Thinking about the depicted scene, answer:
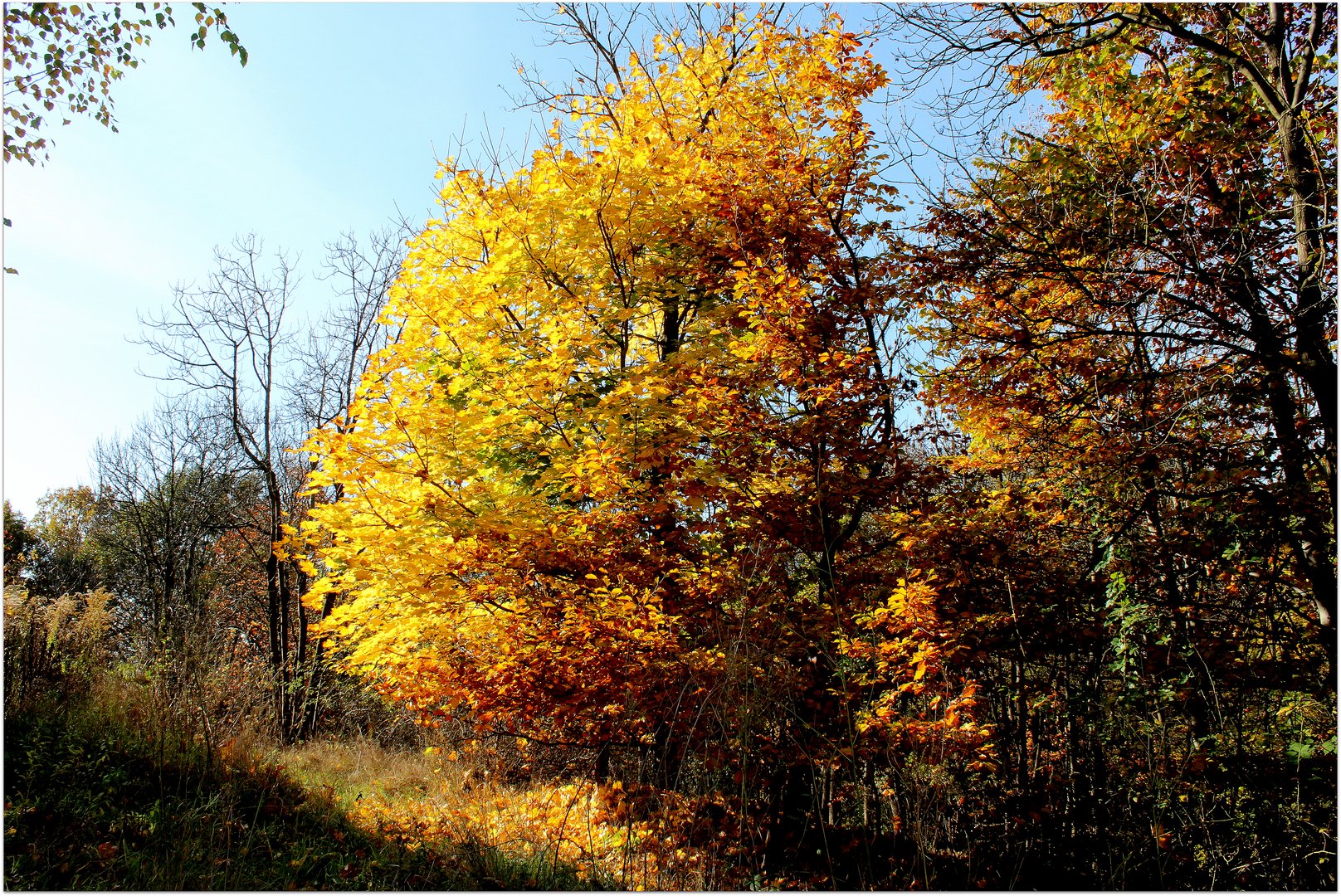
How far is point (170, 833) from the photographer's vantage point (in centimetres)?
494

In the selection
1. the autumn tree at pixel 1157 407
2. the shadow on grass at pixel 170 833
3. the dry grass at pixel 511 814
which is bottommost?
the dry grass at pixel 511 814

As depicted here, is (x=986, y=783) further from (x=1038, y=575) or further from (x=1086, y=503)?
(x=1086, y=503)

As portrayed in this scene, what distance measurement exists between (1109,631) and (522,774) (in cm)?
789

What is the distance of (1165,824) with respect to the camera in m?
5.79

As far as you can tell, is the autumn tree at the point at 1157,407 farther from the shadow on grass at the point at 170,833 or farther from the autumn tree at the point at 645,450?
the shadow on grass at the point at 170,833

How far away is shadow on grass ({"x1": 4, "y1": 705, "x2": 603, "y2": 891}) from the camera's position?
14.7 feet

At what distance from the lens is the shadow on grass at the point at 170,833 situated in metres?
4.47

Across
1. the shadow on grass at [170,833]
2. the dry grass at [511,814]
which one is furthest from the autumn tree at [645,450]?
the shadow on grass at [170,833]

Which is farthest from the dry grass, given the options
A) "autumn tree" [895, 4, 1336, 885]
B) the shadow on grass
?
"autumn tree" [895, 4, 1336, 885]

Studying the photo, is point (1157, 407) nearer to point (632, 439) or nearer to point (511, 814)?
point (632, 439)

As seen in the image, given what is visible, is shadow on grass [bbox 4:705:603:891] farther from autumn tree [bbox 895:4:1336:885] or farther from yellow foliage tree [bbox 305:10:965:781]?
autumn tree [bbox 895:4:1336:885]

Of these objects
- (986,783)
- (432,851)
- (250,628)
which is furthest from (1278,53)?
(250,628)

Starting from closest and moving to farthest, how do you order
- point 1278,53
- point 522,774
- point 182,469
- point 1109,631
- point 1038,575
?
1. point 1278,53
2. point 1109,631
3. point 1038,575
4. point 522,774
5. point 182,469

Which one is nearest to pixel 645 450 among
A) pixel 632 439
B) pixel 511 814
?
pixel 632 439
